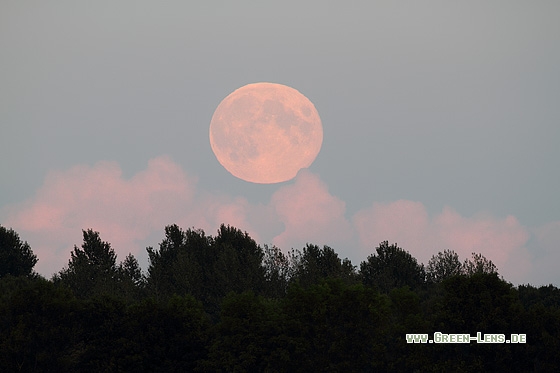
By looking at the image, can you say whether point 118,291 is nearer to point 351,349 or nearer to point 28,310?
point 28,310

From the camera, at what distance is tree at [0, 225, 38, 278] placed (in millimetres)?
121938

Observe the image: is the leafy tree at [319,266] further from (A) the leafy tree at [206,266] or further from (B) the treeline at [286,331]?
(B) the treeline at [286,331]

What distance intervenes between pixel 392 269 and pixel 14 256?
63.0 m

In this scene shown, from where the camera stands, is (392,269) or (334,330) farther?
(392,269)

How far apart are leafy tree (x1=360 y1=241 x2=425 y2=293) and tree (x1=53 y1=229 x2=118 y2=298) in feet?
140

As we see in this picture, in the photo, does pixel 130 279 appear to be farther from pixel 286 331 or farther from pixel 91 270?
pixel 286 331

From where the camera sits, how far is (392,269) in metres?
129

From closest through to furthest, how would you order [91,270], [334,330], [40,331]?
→ 1. [40,331]
2. [334,330]
3. [91,270]

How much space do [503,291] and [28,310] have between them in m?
46.2

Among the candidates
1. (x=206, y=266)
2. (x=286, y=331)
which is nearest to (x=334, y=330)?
(x=286, y=331)

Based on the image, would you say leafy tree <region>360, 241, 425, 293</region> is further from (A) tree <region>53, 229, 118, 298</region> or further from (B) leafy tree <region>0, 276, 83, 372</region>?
(B) leafy tree <region>0, 276, 83, 372</region>

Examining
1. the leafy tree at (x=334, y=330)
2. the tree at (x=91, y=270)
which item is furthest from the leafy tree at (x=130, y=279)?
the leafy tree at (x=334, y=330)

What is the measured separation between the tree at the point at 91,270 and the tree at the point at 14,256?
7116mm

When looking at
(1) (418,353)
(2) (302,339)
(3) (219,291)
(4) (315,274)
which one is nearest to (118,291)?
(3) (219,291)
